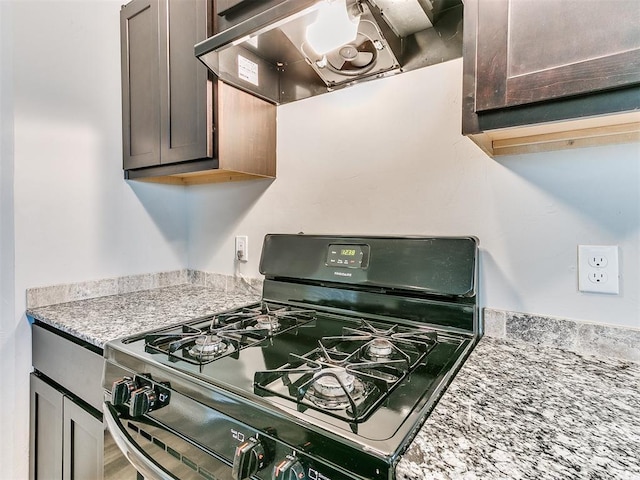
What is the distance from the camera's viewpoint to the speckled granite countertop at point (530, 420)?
44cm

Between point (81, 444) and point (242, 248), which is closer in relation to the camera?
point (81, 444)

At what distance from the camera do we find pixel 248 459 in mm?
541

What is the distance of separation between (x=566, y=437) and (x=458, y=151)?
77 cm

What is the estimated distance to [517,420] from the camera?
1.78 feet

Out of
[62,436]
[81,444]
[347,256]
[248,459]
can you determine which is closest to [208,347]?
[248,459]

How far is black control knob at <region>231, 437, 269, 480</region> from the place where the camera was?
0.53m

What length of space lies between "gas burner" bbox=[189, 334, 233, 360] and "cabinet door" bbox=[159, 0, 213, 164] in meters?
0.68

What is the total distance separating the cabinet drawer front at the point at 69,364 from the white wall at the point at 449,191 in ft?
2.26

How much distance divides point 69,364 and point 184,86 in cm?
104

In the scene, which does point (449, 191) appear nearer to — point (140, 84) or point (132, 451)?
point (132, 451)

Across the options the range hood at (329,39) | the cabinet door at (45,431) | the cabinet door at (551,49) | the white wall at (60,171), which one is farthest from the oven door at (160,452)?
the range hood at (329,39)

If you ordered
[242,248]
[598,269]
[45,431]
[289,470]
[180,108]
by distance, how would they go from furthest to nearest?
[242,248] → [180,108] → [45,431] → [598,269] → [289,470]

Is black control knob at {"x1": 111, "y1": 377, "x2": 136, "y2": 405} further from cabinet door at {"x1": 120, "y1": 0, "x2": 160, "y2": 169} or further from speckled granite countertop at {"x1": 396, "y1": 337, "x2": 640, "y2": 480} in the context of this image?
cabinet door at {"x1": 120, "y1": 0, "x2": 160, "y2": 169}

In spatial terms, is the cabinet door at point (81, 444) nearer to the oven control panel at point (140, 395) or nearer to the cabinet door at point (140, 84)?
the oven control panel at point (140, 395)
